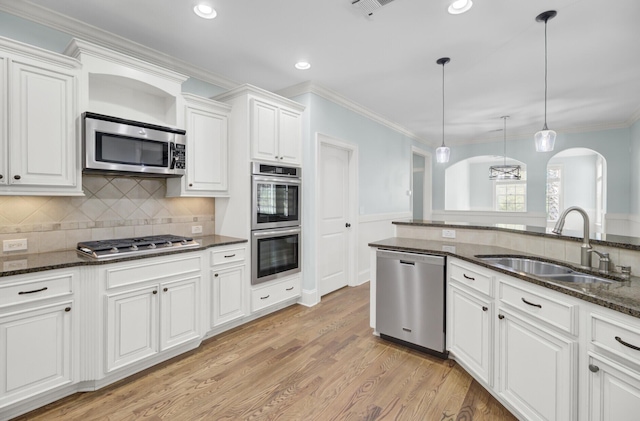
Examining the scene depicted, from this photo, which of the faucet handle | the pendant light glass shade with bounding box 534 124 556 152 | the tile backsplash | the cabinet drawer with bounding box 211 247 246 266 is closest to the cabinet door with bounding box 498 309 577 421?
the faucet handle

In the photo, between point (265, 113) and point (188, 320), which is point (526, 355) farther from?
point (265, 113)

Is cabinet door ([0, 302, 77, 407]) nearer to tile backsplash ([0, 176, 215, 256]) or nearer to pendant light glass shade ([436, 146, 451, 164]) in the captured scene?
tile backsplash ([0, 176, 215, 256])

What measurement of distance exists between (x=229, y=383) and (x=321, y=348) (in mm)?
856

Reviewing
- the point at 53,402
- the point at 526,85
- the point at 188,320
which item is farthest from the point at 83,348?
the point at 526,85

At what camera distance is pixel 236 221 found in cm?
327

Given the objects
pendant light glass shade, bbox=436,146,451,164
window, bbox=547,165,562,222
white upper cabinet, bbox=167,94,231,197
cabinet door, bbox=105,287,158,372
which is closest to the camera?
cabinet door, bbox=105,287,158,372

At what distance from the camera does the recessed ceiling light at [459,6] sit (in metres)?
2.22

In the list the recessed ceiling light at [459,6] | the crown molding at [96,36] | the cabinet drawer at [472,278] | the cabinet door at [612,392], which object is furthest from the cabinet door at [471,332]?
the crown molding at [96,36]

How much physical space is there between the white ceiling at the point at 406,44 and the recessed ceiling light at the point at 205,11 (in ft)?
0.18

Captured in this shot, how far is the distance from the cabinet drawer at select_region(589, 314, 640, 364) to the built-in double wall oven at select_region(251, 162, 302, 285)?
267 centimetres

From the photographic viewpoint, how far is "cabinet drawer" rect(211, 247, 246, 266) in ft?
9.37

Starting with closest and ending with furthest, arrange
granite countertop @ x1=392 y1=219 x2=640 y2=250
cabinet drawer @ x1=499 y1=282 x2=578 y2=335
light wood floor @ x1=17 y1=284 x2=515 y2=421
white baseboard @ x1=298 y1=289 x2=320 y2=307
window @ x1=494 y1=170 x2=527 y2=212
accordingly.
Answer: cabinet drawer @ x1=499 y1=282 x2=578 y2=335
granite countertop @ x1=392 y1=219 x2=640 y2=250
light wood floor @ x1=17 y1=284 x2=515 y2=421
white baseboard @ x1=298 y1=289 x2=320 y2=307
window @ x1=494 y1=170 x2=527 y2=212

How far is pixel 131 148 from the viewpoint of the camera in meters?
2.48

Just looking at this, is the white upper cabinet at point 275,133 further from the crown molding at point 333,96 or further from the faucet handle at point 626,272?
the faucet handle at point 626,272
